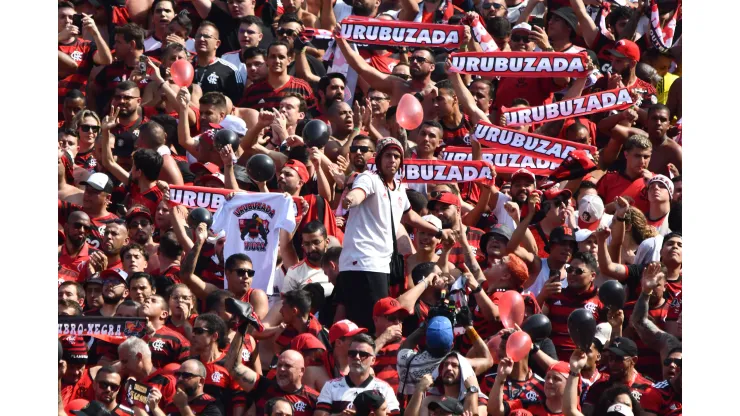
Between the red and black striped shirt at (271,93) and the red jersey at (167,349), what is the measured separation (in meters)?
3.40

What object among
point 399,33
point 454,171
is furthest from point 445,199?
point 399,33

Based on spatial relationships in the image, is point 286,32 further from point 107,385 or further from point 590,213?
point 107,385

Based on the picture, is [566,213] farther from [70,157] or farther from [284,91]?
[70,157]

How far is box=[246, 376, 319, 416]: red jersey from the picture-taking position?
1298 cm

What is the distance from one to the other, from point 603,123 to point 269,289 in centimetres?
374

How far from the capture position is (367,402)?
12.6m

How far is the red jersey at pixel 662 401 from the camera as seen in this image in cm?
1290

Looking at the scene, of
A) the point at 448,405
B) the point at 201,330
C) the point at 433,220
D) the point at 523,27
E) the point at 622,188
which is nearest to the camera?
the point at 448,405

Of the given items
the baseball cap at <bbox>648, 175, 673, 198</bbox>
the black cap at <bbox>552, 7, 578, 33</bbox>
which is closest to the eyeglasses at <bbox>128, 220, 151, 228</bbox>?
the baseball cap at <bbox>648, 175, 673, 198</bbox>

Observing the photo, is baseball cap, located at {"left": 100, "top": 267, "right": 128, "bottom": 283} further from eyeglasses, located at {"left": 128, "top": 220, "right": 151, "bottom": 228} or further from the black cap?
the black cap

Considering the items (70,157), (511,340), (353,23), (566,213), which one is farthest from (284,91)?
(511,340)

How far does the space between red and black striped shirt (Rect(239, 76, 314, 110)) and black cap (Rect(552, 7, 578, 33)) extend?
239 cm

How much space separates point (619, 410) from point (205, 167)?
4381mm

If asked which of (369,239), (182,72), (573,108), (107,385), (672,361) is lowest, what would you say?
(107,385)
